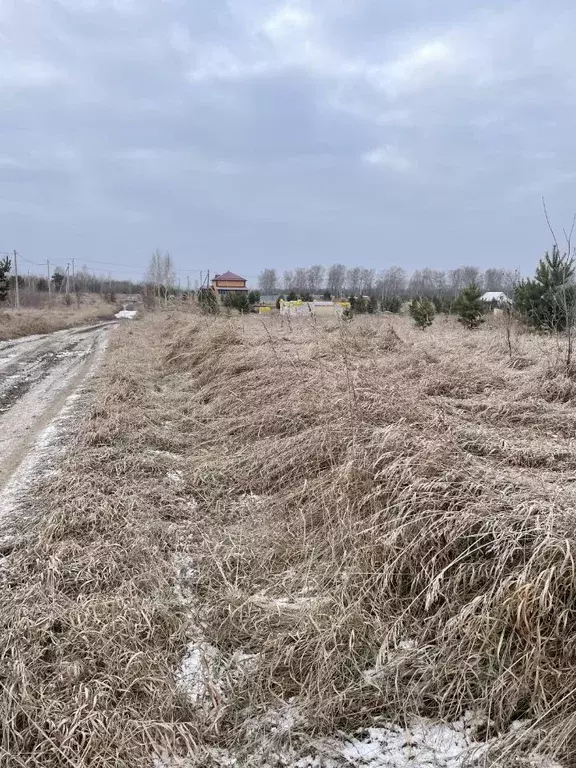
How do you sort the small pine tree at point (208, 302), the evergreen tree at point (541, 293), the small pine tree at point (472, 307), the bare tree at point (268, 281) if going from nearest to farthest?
the evergreen tree at point (541, 293)
the small pine tree at point (208, 302)
the small pine tree at point (472, 307)
the bare tree at point (268, 281)

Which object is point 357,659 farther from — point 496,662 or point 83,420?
point 83,420

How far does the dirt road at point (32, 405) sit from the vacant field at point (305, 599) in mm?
528

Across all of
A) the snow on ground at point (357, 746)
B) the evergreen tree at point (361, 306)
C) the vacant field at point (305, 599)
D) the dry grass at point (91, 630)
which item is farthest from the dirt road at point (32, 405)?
the evergreen tree at point (361, 306)

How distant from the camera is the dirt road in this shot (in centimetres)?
493

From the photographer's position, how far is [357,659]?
233cm

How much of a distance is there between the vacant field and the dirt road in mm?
528

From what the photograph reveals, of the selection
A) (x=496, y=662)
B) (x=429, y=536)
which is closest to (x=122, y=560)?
(x=429, y=536)

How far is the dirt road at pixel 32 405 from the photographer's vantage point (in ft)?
16.2

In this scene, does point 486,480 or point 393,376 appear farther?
point 393,376

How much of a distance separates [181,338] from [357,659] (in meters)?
11.3

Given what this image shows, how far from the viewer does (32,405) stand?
823 centimetres

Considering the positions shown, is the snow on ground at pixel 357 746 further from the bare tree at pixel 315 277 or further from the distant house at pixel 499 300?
the bare tree at pixel 315 277

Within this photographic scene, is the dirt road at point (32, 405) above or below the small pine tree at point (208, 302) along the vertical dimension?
below

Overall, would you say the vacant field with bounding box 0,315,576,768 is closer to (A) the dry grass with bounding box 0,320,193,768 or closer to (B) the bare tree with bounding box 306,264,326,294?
(A) the dry grass with bounding box 0,320,193,768
